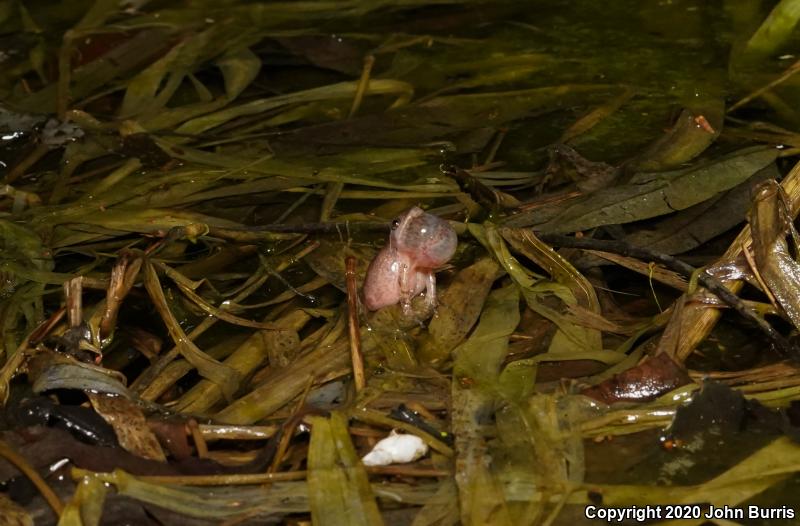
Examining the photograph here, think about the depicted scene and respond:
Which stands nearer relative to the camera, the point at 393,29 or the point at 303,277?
the point at 303,277

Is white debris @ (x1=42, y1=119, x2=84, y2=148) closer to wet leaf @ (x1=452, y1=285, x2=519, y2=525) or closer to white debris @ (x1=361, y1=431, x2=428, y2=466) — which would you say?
wet leaf @ (x1=452, y1=285, x2=519, y2=525)

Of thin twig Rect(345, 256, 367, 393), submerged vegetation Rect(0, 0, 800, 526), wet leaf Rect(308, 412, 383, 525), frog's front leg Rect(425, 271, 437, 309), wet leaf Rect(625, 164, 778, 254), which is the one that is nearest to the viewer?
wet leaf Rect(308, 412, 383, 525)

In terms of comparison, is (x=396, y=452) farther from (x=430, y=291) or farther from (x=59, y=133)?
(x=59, y=133)

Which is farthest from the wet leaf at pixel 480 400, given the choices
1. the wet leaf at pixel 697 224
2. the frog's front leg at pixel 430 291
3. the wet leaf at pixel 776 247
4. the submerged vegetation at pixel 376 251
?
the wet leaf at pixel 776 247

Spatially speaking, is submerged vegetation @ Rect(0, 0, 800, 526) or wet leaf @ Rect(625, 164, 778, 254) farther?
wet leaf @ Rect(625, 164, 778, 254)

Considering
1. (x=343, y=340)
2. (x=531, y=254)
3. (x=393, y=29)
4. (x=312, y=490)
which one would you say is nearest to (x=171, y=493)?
(x=312, y=490)

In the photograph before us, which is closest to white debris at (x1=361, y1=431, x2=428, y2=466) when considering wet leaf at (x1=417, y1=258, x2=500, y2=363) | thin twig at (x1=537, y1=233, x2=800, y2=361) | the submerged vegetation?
the submerged vegetation

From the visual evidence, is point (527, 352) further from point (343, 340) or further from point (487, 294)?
point (343, 340)

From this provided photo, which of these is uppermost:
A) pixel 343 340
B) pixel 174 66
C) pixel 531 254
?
pixel 174 66
